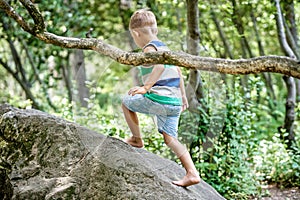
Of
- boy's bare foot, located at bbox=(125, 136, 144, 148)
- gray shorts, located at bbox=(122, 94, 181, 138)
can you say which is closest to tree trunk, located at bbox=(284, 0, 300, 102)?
boy's bare foot, located at bbox=(125, 136, 144, 148)

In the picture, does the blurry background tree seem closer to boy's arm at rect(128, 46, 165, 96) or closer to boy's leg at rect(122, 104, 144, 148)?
boy's leg at rect(122, 104, 144, 148)

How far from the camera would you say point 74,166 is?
4250mm

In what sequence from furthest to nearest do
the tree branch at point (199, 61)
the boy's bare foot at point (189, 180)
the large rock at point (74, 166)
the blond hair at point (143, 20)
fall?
the boy's bare foot at point (189, 180)
the large rock at point (74, 166)
the blond hair at point (143, 20)
the tree branch at point (199, 61)

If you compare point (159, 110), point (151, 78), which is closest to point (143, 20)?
point (151, 78)

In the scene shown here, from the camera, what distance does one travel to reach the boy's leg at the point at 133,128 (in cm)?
408

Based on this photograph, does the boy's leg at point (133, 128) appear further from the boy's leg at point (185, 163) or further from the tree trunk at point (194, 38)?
the tree trunk at point (194, 38)

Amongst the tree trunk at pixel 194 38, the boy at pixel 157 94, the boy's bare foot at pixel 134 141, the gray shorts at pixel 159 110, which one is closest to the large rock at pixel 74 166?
the boy's bare foot at pixel 134 141

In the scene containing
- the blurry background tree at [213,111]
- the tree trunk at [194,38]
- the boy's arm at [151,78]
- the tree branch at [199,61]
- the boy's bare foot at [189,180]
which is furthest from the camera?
the tree trunk at [194,38]

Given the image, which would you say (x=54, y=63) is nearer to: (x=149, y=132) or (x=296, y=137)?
(x=296, y=137)

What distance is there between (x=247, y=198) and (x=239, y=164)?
422mm

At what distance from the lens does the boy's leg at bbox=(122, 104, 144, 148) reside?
408cm

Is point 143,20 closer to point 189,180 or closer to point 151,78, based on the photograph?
point 151,78

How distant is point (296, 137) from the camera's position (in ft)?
24.3

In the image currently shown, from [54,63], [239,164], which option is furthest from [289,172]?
[54,63]
